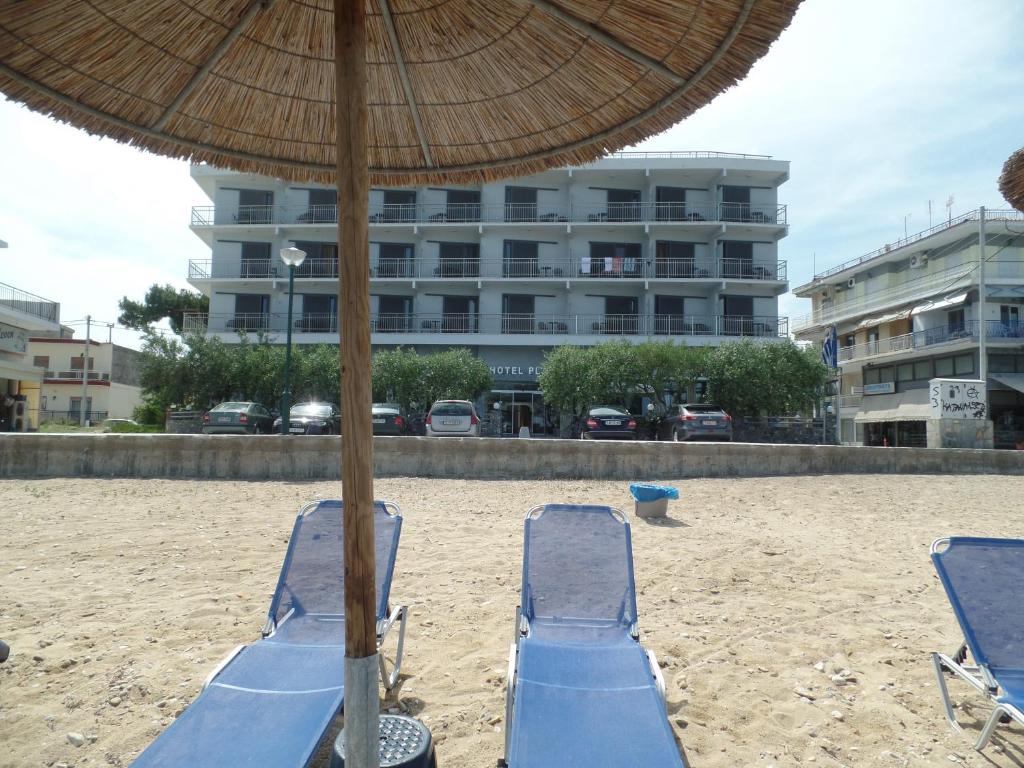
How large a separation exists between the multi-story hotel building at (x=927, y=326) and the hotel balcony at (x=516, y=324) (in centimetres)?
1010

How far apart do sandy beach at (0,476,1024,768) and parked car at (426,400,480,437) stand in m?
9.08

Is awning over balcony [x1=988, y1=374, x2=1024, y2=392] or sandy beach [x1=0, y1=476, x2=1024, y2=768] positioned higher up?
awning over balcony [x1=988, y1=374, x2=1024, y2=392]

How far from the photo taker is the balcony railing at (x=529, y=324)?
111 ft

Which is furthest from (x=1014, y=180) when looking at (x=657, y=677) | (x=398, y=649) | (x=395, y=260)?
(x=395, y=260)

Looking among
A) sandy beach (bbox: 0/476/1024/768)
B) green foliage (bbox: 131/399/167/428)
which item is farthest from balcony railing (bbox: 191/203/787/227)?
sandy beach (bbox: 0/476/1024/768)

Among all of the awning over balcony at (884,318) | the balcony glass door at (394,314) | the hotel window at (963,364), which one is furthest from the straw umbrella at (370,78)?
the awning over balcony at (884,318)

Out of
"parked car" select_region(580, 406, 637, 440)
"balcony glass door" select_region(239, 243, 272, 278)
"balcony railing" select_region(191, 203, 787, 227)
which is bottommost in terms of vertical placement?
"parked car" select_region(580, 406, 637, 440)

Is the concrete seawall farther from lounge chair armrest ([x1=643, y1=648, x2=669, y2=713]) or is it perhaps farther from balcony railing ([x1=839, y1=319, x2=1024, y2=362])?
balcony railing ([x1=839, y1=319, x2=1024, y2=362])

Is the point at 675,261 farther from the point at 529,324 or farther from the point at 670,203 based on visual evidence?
the point at 529,324

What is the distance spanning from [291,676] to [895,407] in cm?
4364

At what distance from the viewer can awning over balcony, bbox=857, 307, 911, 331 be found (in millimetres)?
39531

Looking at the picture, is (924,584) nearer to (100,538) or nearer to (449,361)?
(100,538)

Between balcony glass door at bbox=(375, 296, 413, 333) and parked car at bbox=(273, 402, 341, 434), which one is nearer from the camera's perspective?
parked car at bbox=(273, 402, 341, 434)

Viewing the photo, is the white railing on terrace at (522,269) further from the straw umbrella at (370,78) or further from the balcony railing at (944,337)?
the straw umbrella at (370,78)
